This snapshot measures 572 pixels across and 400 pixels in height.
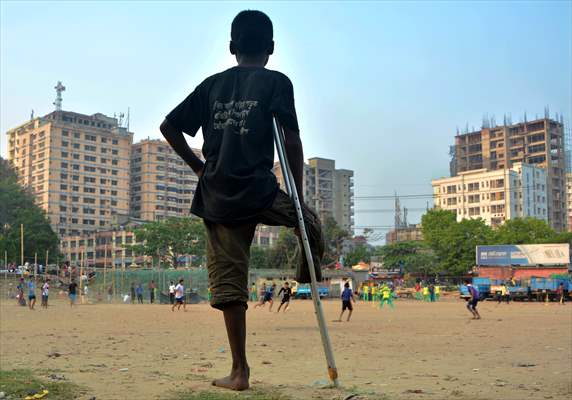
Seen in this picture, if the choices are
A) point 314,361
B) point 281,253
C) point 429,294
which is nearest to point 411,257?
point 281,253

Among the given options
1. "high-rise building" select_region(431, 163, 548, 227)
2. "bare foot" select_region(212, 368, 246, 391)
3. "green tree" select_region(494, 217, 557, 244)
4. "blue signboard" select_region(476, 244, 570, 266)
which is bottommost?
"bare foot" select_region(212, 368, 246, 391)

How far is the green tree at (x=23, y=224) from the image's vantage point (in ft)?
228

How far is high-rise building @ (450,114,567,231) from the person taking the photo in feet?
426

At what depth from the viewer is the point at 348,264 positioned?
318 ft

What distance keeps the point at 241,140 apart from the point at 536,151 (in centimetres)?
13939

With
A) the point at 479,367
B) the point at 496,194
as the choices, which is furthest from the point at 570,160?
the point at 479,367

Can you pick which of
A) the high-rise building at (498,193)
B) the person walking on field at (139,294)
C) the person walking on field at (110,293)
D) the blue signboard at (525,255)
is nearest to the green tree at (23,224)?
the person walking on field at (110,293)

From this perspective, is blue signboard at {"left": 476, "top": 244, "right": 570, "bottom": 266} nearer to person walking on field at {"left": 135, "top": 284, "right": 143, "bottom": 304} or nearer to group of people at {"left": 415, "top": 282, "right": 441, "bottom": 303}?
group of people at {"left": 415, "top": 282, "right": 441, "bottom": 303}

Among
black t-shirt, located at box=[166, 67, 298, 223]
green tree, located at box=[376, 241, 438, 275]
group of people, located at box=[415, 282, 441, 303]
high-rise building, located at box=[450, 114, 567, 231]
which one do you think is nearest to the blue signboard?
group of people, located at box=[415, 282, 441, 303]

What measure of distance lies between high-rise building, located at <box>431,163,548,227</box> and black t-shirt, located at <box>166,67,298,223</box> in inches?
4638

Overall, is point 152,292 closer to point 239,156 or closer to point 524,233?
point 239,156

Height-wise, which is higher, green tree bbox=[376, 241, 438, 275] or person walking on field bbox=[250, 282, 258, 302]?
green tree bbox=[376, 241, 438, 275]

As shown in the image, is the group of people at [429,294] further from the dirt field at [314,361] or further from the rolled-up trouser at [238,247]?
the rolled-up trouser at [238,247]

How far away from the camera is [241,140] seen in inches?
146
